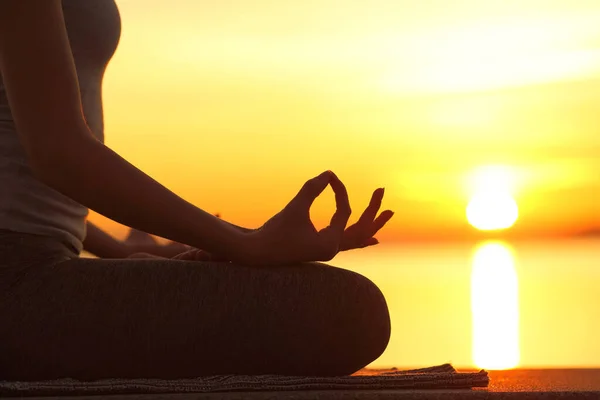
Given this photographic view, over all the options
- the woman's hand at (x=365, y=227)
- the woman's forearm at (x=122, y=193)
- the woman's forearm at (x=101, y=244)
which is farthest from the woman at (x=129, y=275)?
the woman's forearm at (x=101, y=244)

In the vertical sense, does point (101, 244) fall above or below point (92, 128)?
below

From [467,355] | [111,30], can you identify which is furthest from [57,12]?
[467,355]

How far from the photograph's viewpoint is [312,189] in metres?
1.65

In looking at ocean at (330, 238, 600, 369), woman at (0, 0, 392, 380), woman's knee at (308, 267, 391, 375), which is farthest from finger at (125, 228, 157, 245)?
ocean at (330, 238, 600, 369)

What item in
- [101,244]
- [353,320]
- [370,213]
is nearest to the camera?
[353,320]

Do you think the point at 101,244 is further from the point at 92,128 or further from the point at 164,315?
the point at 164,315

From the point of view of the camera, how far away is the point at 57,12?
156 cm

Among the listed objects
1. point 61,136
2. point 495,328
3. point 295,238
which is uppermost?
point 61,136

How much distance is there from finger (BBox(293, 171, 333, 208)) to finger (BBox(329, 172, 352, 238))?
14mm

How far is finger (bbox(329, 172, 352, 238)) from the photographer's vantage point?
5.49 feet

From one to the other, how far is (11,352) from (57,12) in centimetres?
55

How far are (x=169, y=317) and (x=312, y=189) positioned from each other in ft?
1.01

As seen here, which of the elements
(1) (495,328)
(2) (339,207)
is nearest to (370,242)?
(2) (339,207)

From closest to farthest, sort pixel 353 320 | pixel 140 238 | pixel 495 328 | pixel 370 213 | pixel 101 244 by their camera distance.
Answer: pixel 353 320 → pixel 370 213 → pixel 101 244 → pixel 140 238 → pixel 495 328
